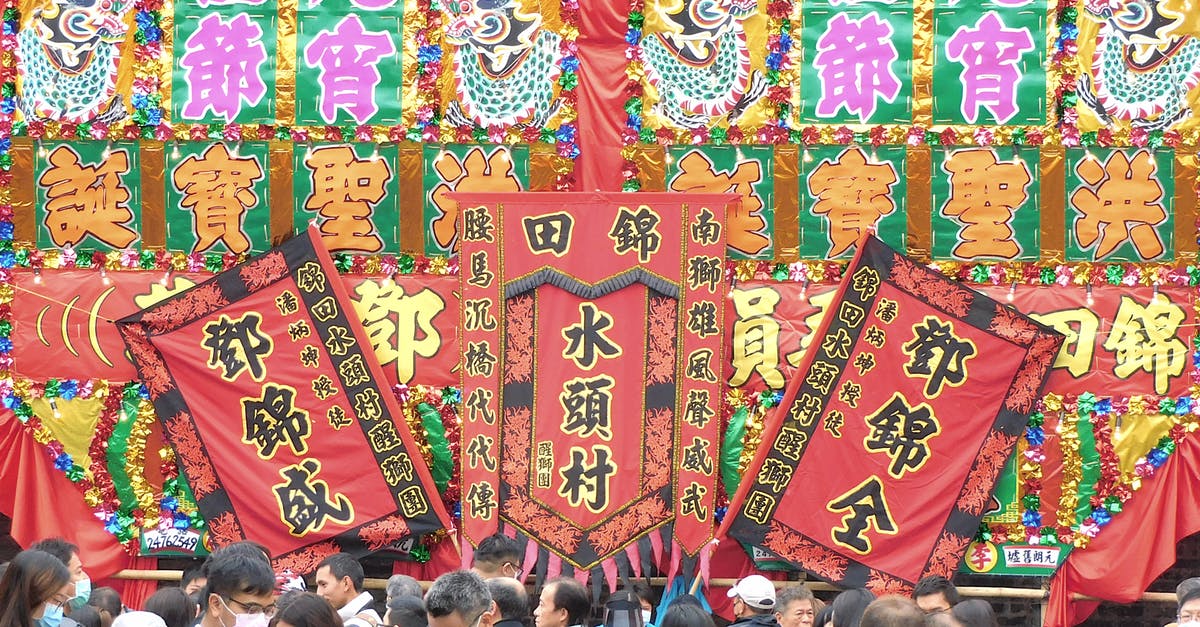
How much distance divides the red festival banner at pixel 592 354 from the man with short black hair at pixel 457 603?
13.8 feet

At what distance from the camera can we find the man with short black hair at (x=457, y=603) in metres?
4.64

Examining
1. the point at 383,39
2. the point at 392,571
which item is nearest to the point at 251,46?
the point at 383,39

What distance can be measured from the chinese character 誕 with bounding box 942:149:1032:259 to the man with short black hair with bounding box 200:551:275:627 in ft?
17.7

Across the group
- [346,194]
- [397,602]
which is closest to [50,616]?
[397,602]

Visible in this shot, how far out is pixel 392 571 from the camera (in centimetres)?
965

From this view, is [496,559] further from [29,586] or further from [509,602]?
[29,586]

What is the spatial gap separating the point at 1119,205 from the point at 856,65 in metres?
1.61

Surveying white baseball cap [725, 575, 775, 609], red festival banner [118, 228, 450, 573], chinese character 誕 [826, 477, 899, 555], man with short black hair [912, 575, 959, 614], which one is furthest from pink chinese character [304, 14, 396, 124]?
man with short black hair [912, 575, 959, 614]

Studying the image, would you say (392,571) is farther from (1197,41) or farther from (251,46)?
(1197,41)

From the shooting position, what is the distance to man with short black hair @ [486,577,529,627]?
527 cm

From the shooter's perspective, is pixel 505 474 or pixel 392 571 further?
pixel 392 571

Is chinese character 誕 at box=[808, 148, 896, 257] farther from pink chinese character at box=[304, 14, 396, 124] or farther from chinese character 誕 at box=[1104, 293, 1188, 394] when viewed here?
pink chinese character at box=[304, 14, 396, 124]

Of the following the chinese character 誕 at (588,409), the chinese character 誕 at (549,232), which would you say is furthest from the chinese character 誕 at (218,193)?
the chinese character 誕 at (588,409)

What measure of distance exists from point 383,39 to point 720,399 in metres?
2.71
